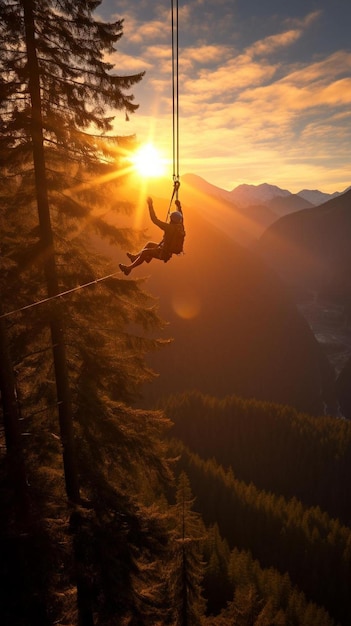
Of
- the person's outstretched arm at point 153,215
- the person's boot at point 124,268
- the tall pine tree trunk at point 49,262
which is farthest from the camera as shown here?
the person's boot at point 124,268

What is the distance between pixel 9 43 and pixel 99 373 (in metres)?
7.05

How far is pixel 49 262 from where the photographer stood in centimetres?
842

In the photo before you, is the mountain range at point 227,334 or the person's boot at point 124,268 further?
the mountain range at point 227,334

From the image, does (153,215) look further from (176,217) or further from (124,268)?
(124,268)

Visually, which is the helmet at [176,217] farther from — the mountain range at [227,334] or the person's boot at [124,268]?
the mountain range at [227,334]

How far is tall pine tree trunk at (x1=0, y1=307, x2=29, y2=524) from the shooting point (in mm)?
7488

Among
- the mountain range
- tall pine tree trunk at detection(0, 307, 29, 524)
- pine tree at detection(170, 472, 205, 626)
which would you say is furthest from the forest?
the mountain range

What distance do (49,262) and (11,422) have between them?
3430 mm

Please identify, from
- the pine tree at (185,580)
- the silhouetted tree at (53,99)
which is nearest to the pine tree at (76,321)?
the silhouetted tree at (53,99)

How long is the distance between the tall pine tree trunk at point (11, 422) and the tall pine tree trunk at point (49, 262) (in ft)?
3.39

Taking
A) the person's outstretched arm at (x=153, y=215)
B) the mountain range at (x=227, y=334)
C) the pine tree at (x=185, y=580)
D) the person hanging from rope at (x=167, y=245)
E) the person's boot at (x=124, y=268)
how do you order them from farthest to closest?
the mountain range at (x=227, y=334), the pine tree at (x=185, y=580), the person hanging from rope at (x=167, y=245), the person's boot at (x=124, y=268), the person's outstretched arm at (x=153, y=215)

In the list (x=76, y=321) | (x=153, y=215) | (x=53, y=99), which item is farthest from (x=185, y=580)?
(x=53, y=99)

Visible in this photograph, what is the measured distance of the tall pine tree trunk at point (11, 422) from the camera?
7.49 meters

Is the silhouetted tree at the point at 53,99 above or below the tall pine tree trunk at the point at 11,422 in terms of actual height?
above
